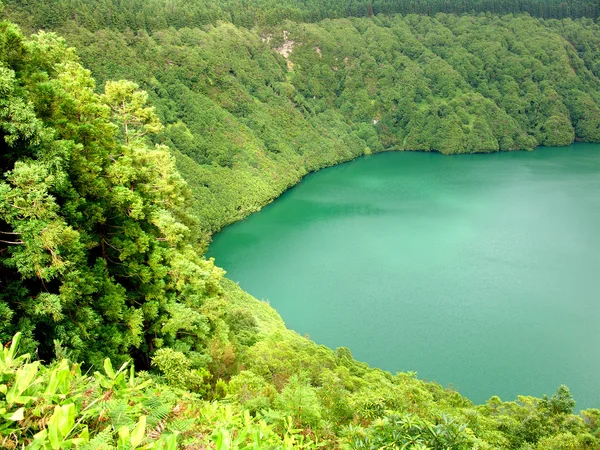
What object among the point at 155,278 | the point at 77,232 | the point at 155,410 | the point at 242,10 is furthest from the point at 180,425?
the point at 242,10

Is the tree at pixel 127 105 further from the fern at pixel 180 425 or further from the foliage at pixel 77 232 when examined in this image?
the fern at pixel 180 425

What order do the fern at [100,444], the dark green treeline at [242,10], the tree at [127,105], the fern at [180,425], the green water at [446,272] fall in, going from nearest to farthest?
the fern at [100,444], the fern at [180,425], the tree at [127,105], the green water at [446,272], the dark green treeline at [242,10]

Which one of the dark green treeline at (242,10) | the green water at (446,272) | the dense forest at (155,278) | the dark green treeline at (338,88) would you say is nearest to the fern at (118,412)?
the dense forest at (155,278)

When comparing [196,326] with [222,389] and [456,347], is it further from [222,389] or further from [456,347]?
[456,347]

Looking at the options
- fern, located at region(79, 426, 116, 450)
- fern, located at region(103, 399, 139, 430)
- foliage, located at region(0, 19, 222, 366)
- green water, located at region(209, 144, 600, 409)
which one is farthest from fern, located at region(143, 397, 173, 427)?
green water, located at region(209, 144, 600, 409)

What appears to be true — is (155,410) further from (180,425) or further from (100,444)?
(100,444)

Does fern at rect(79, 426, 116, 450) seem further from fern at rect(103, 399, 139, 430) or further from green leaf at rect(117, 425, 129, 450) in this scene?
fern at rect(103, 399, 139, 430)

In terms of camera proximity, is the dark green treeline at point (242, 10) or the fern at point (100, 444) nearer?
the fern at point (100, 444)
